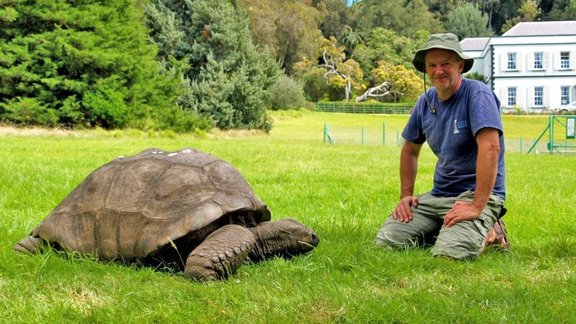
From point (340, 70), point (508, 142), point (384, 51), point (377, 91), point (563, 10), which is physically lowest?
point (508, 142)

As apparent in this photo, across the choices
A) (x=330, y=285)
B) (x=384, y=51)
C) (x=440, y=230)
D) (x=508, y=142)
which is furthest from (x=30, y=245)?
(x=384, y=51)

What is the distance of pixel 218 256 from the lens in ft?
12.3

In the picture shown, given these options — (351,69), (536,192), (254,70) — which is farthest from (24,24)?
(351,69)

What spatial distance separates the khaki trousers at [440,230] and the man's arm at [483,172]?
8cm

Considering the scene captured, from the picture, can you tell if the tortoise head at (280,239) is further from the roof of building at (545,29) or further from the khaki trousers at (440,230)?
the roof of building at (545,29)

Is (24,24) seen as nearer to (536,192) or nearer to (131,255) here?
(536,192)

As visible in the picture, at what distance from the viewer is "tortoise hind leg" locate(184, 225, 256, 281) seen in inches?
148

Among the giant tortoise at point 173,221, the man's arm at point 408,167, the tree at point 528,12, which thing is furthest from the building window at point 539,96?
the giant tortoise at point 173,221

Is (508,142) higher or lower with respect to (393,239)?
lower

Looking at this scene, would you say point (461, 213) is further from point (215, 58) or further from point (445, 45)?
point (215, 58)

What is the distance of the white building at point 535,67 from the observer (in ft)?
200

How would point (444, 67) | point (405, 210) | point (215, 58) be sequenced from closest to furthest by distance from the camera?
point (444, 67)
point (405, 210)
point (215, 58)

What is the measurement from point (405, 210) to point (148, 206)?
222cm

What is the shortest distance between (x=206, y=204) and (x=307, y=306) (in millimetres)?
1147
